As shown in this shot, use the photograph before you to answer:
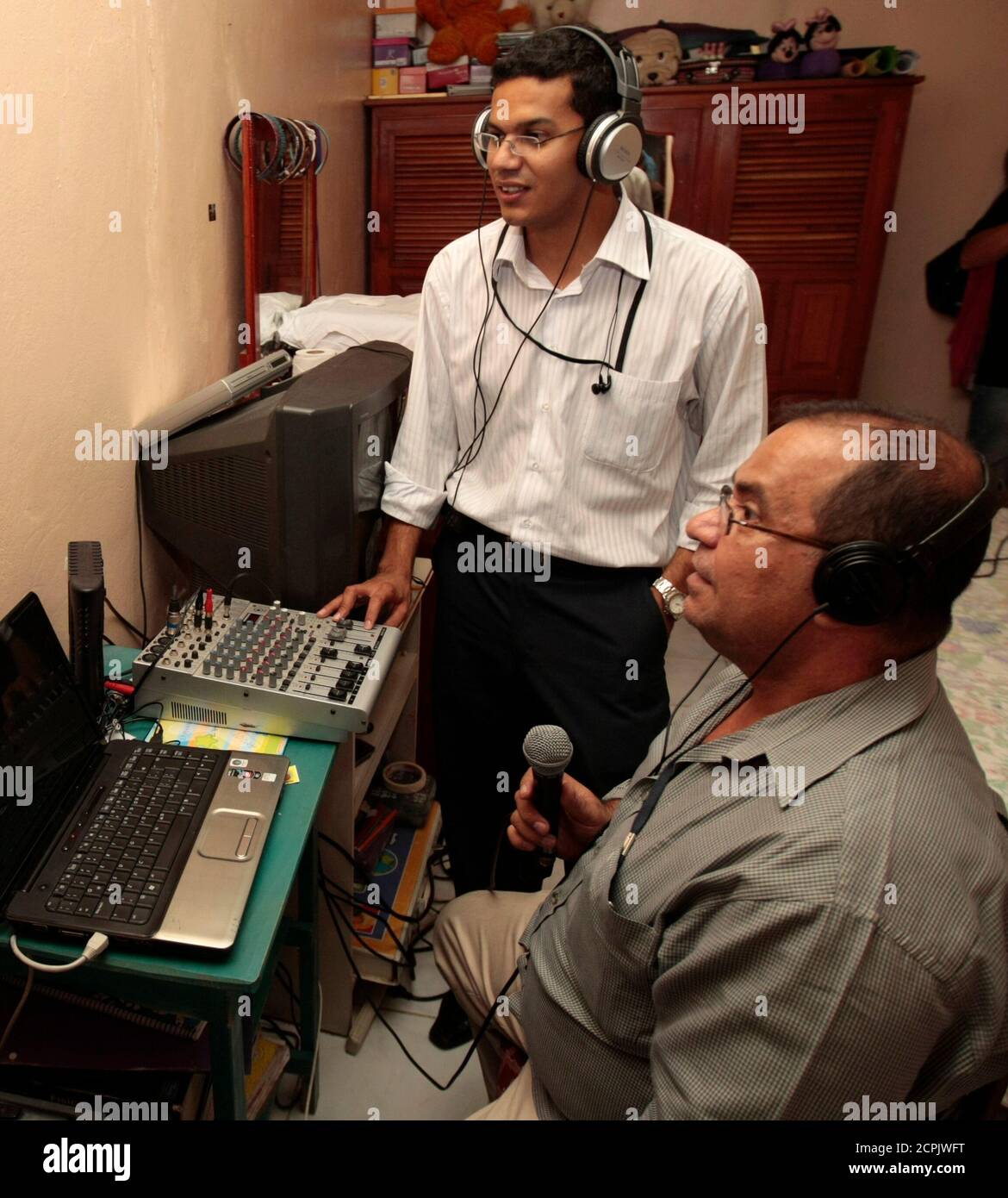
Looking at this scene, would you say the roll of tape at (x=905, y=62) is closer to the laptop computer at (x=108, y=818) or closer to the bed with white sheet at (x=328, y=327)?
the bed with white sheet at (x=328, y=327)

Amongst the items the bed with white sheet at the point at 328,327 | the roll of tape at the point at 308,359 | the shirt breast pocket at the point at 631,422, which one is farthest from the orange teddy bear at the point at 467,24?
the shirt breast pocket at the point at 631,422

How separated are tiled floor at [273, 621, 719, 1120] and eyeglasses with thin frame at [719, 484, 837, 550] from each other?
3.95 ft

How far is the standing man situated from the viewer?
4.37ft

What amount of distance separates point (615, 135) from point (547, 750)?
91 centimetres

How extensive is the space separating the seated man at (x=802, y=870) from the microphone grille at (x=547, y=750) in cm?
10

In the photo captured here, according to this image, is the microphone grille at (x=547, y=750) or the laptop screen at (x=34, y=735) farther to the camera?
the microphone grille at (x=547, y=750)

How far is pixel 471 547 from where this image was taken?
1.54 metres

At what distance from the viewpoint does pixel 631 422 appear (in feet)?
4.64

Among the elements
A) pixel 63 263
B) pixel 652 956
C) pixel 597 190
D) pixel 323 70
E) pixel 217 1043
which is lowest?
pixel 217 1043

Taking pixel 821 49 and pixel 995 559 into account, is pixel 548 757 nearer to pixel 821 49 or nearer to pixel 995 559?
pixel 995 559

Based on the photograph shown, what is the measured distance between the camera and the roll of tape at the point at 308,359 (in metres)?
1.71
